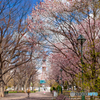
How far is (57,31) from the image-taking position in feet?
43.2

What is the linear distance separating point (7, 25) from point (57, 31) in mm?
9961

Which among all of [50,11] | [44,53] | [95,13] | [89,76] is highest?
[50,11]

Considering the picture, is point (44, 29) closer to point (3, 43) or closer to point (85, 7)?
point (85, 7)

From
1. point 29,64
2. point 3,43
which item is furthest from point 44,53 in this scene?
point 29,64

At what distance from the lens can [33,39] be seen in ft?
48.7

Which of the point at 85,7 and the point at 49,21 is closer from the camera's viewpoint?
the point at 85,7

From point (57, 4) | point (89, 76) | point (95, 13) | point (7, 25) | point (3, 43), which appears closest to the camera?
point (89, 76)

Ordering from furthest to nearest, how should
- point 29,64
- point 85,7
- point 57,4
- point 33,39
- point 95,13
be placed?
1. point 29,64
2. point 33,39
3. point 57,4
4. point 95,13
5. point 85,7

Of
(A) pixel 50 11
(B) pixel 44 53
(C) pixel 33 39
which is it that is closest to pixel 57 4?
(A) pixel 50 11

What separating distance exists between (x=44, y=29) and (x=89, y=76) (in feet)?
21.5

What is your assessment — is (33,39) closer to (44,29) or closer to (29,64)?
(44,29)

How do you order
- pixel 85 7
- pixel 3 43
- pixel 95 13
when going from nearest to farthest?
pixel 85 7, pixel 95 13, pixel 3 43

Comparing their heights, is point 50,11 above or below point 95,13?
above

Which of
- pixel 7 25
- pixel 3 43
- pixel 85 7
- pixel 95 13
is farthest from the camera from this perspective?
pixel 3 43
